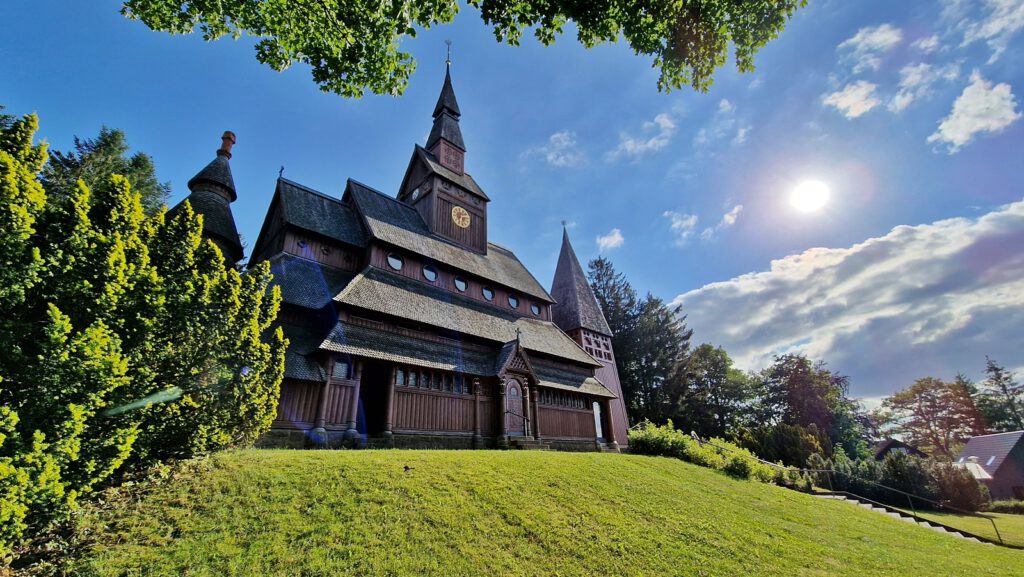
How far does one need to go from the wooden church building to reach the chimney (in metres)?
0.07

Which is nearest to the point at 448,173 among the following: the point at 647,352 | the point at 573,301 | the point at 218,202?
the point at 218,202

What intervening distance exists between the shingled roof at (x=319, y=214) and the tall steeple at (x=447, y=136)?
8.76 m

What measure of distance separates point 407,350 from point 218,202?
395 inches

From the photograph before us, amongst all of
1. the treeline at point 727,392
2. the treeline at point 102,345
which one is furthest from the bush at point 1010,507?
the treeline at point 102,345

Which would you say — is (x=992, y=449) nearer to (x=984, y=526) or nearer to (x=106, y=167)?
(x=984, y=526)

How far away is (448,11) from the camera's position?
312 inches

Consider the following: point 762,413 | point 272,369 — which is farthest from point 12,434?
point 762,413

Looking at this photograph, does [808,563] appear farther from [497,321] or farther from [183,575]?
[497,321]

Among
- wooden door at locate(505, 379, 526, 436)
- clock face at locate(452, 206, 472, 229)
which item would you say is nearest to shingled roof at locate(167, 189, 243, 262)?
clock face at locate(452, 206, 472, 229)

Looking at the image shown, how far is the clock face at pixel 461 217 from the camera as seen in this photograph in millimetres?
24250

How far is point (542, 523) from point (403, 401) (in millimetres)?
8272

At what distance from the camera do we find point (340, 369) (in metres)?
13.5

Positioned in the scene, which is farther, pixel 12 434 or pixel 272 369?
pixel 272 369

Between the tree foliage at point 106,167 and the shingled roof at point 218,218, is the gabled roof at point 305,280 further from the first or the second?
the tree foliage at point 106,167
